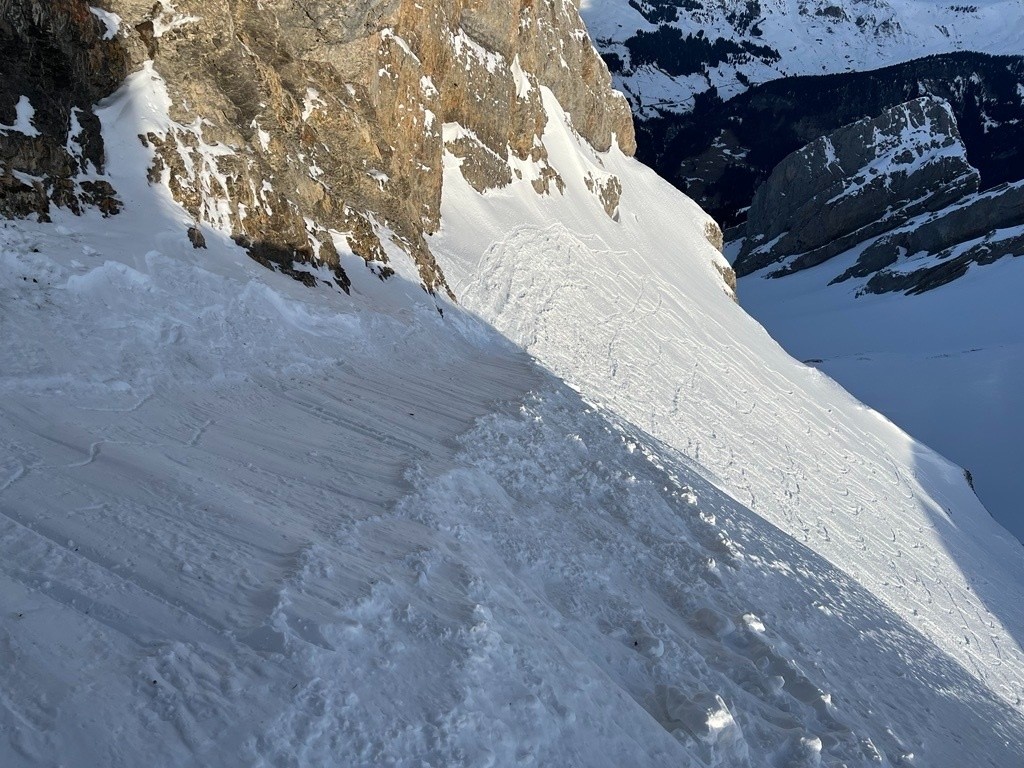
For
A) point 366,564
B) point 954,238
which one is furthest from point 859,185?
point 366,564

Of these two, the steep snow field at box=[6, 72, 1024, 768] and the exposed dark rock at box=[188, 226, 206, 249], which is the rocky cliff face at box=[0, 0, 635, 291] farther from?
the steep snow field at box=[6, 72, 1024, 768]

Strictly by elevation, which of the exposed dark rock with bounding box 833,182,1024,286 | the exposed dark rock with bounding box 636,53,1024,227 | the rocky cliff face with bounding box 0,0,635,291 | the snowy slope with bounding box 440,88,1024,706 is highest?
the exposed dark rock with bounding box 636,53,1024,227

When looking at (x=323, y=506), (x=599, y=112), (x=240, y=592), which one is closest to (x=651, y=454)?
(x=323, y=506)

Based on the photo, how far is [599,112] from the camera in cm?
3394

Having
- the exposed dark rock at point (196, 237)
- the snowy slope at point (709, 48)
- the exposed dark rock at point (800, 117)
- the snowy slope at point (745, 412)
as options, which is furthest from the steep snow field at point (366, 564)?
the snowy slope at point (709, 48)

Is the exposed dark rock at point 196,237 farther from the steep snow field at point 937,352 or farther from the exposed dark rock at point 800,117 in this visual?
the exposed dark rock at point 800,117

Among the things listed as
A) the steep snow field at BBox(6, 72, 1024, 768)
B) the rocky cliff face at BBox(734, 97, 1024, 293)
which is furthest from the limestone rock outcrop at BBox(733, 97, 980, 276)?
the steep snow field at BBox(6, 72, 1024, 768)

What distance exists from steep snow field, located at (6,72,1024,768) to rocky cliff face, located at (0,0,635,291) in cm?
60

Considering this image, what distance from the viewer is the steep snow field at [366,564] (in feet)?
11.2

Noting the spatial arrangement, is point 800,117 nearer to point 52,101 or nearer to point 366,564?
point 52,101

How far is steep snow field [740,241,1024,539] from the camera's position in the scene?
33.6 metres

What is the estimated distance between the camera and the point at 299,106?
1386 centimetres

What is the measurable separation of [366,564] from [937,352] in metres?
51.7

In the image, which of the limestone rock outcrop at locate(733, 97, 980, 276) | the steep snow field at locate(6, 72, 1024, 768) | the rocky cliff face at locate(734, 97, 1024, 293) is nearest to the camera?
the steep snow field at locate(6, 72, 1024, 768)
